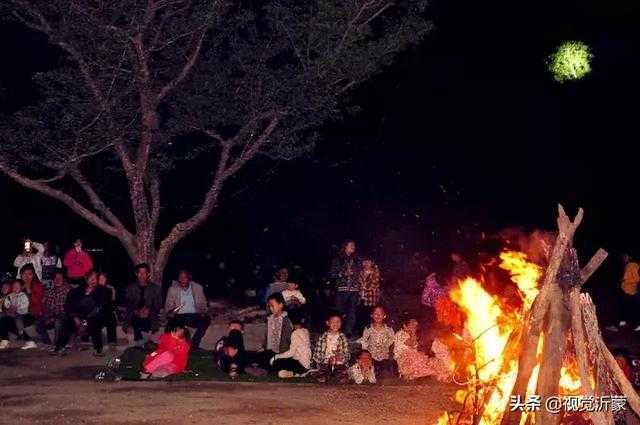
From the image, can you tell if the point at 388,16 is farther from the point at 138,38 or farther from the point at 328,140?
the point at 138,38

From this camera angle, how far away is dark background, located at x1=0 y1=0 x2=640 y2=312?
79.6ft

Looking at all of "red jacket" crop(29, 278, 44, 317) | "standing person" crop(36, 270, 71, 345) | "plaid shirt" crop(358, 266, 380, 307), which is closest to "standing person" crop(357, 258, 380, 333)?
"plaid shirt" crop(358, 266, 380, 307)

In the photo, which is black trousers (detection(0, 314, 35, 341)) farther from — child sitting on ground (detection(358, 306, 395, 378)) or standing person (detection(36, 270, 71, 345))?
child sitting on ground (detection(358, 306, 395, 378))

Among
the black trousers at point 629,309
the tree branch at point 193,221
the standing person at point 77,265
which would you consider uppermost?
the tree branch at point 193,221

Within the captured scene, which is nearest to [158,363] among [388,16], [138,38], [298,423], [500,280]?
[298,423]

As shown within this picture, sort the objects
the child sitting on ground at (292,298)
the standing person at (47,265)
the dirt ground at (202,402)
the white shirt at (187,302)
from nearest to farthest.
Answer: the dirt ground at (202,402), the white shirt at (187,302), the child sitting on ground at (292,298), the standing person at (47,265)

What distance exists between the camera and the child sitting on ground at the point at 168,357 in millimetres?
13602

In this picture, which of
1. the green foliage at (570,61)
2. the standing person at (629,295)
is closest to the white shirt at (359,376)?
the standing person at (629,295)

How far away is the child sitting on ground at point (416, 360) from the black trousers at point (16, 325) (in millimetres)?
7061

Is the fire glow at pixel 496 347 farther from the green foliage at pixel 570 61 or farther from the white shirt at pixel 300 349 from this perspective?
the green foliage at pixel 570 61

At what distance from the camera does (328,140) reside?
78.4 ft

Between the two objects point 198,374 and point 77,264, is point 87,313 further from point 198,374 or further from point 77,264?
point 198,374

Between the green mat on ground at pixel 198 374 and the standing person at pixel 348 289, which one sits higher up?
the standing person at pixel 348 289

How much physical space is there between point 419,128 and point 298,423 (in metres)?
15.0
